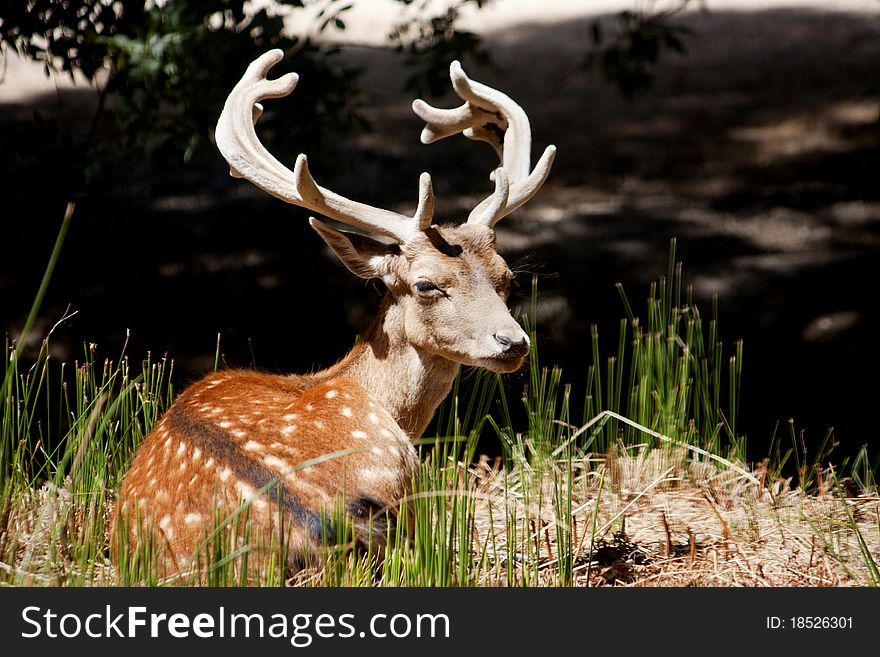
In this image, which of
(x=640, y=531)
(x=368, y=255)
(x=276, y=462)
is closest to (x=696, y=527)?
(x=640, y=531)

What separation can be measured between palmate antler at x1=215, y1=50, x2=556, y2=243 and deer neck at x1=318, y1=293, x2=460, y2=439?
1.12 ft

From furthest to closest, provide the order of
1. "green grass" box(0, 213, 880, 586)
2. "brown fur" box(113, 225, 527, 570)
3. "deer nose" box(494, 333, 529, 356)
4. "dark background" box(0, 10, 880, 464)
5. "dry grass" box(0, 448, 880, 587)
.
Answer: "dark background" box(0, 10, 880, 464) → "deer nose" box(494, 333, 529, 356) → "dry grass" box(0, 448, 880, 587) → "brown fur" box(113, 225, 527, 570) → "green grass" box(0, 213, 880, 586)

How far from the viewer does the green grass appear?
10.6 feet

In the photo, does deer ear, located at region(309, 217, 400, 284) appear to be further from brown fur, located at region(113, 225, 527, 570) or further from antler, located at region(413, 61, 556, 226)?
antler, located at region(413, 61, 556, 226)

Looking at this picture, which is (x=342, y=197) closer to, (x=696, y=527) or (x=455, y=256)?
(x=455, y=256)

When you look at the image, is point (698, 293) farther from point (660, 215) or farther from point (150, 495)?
point (150, 495)

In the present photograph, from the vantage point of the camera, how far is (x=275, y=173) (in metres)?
4.21

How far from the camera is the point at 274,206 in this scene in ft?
32.9

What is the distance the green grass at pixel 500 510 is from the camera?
3.24m

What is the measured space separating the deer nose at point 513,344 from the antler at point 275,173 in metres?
0.52

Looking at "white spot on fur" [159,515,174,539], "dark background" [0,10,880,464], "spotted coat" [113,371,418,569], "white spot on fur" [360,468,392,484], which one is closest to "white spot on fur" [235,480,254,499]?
"spotted coat" [113,371,418,569]

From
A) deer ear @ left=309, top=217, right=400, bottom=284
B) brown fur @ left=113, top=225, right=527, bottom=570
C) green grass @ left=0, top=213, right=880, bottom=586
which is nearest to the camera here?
green grass @ left=0, top=213, right=880, bottom=586

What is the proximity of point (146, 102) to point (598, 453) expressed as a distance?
2.70 m

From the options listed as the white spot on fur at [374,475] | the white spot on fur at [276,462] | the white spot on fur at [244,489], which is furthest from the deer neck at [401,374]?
the white spot on fur at [244,489]
